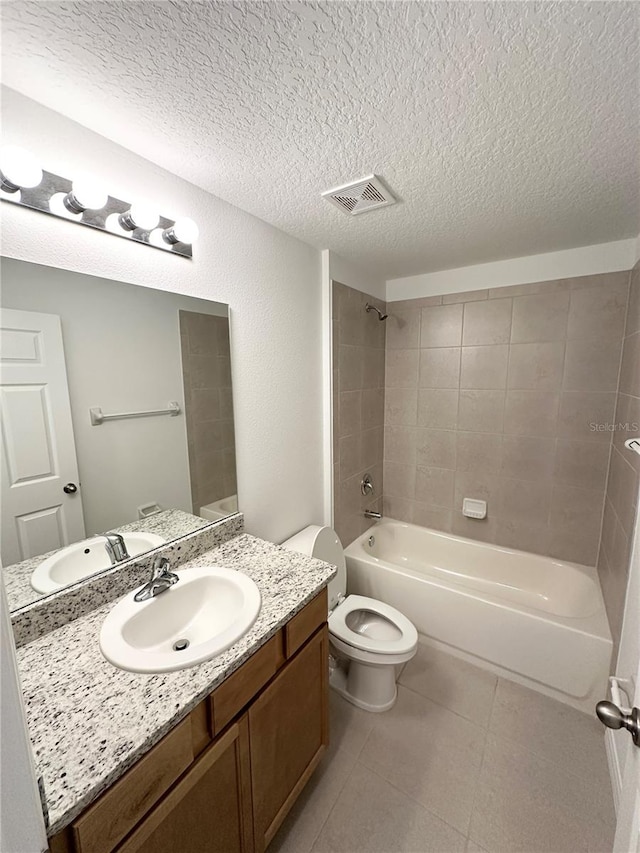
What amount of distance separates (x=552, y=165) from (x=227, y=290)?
4.22ft

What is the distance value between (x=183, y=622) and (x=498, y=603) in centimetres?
162

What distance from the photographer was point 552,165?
1208 mm

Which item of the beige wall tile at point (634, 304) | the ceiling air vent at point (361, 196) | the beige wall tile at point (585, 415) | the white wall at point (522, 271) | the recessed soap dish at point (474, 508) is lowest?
the recessed soap dish at point (474, 508)

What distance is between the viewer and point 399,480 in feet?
9.05

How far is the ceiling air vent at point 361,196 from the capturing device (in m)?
1.30

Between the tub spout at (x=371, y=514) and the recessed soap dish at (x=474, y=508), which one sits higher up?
the recessed soap dish at (x=474, y=508)

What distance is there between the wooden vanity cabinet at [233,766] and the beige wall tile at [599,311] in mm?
2094

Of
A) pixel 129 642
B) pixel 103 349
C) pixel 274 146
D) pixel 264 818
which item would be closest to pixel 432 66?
pixel 274 146

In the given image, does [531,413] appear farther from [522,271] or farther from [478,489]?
[522,271]

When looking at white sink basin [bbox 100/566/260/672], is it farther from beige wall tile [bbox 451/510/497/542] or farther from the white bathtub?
beige wall tile [bbox 451/510/497/542]

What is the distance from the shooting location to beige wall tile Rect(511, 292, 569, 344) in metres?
2.07

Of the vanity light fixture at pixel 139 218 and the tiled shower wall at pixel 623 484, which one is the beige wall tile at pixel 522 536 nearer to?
the tiled shower wall at pixel 623 484

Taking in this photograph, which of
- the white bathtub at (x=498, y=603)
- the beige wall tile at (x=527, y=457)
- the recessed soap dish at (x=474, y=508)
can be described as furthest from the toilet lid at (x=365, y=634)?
the beige wall tile at (x=527, y=457)

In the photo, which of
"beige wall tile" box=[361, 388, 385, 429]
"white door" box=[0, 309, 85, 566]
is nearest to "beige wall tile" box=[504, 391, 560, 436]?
"beige wall tile" box=[361, 388, 385, 429]
